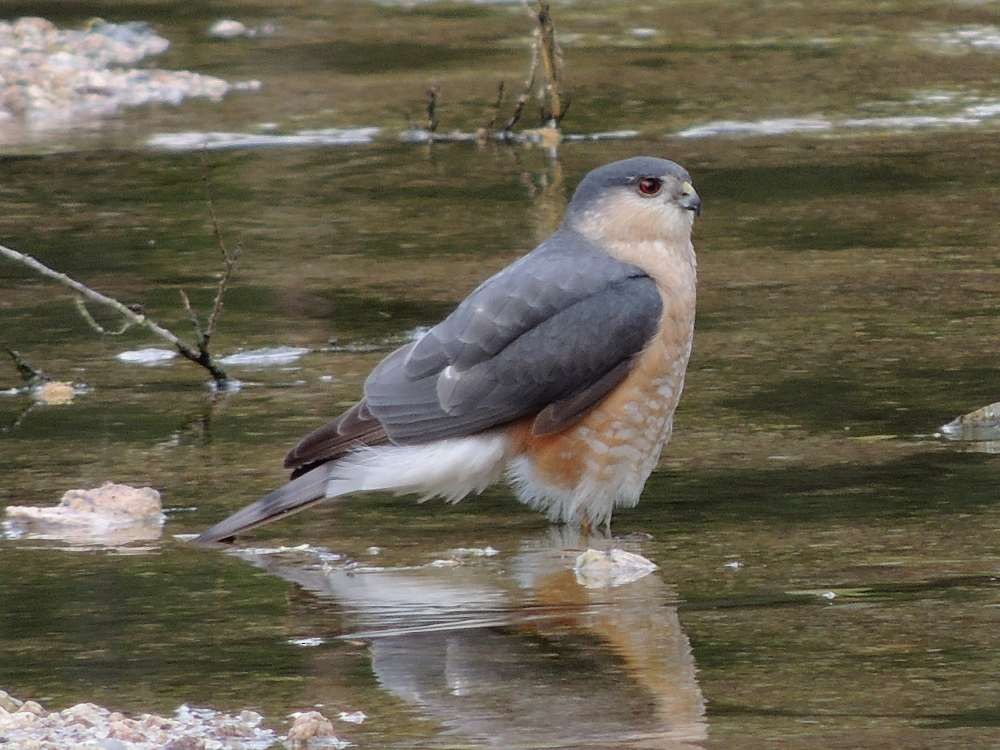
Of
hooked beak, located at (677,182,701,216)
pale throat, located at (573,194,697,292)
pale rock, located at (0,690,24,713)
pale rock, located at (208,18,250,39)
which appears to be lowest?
pale rock, located at (208,18,250,39)

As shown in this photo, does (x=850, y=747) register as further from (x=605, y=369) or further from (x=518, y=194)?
(x=518, y=194)

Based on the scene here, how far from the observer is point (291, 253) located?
8.92 metres

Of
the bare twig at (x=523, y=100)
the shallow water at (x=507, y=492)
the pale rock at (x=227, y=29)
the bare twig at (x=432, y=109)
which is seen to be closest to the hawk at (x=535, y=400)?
the shallow water at (x=507, y=492)

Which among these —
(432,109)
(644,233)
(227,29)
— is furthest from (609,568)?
(227,29)

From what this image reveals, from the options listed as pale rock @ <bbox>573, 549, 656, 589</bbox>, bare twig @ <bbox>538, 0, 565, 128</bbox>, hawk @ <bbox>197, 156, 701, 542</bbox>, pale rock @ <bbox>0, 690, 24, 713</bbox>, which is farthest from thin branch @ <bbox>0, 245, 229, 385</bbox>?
bare twig @ <bbox>538, 0, 565, 128</bbox>

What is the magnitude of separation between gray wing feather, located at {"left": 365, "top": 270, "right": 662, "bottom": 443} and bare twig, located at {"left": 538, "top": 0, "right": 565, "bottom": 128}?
5.43m

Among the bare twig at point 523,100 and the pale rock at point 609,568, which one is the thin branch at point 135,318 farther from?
the bare twig at point 523,100

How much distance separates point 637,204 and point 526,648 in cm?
183

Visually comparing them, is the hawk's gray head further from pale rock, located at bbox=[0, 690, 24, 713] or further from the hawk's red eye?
pale rock, located at bbox=[0, 690, 24, 713]

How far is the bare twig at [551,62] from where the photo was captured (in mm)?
11102

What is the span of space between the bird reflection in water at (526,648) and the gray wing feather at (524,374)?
0.37 meters

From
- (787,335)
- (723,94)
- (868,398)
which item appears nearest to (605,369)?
(868,398)

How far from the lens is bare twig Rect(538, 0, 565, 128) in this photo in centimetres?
1110

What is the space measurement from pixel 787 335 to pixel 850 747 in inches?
145
